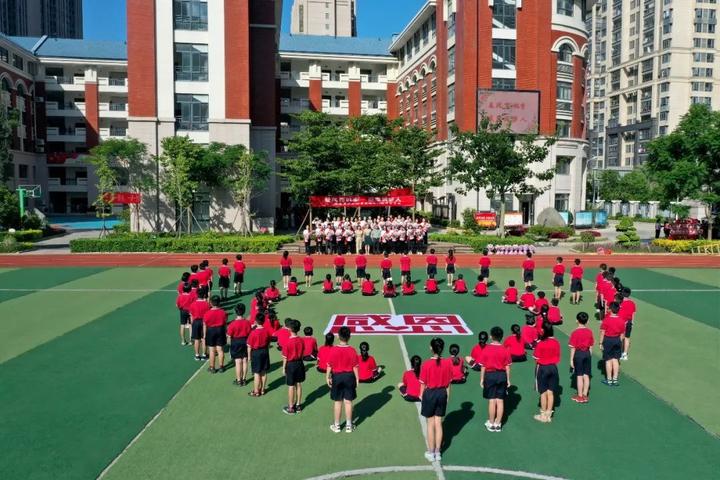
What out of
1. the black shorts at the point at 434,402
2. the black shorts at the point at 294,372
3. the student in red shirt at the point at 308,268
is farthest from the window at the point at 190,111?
the black shorts at the point at 434,402

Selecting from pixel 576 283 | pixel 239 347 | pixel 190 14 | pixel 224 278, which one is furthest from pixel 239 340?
pixel 190 14

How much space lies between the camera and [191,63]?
39375 millimetres

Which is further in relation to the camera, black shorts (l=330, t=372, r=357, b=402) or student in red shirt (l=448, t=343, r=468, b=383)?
student in red shirt (l=448, t=343, r=468, b=383)

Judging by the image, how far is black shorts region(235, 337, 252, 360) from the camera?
10859mm

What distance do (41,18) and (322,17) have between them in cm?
7700

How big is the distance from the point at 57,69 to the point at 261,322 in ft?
230

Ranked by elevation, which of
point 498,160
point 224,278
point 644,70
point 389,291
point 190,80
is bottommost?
point 389,291

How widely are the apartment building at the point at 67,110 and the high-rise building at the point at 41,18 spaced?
74248mm

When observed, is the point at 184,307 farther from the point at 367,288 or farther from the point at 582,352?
the point at 582,352

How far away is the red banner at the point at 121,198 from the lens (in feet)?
119

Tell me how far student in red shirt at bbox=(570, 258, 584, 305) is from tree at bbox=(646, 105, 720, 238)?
2108cm

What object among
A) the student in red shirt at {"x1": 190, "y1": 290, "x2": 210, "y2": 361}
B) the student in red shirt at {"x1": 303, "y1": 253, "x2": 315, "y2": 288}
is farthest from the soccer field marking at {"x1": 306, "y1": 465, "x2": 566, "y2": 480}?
the student in red shirt at {"x1": 303, "y1": 253, "x2": 315, "y2": 288}

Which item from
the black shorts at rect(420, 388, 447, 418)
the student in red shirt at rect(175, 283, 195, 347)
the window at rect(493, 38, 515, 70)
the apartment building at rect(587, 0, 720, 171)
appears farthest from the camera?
the apartment building at rect(587, 0, 720, 171)

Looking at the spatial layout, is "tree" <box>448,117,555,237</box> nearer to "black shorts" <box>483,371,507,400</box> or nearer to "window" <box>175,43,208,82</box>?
"window" <box>175,43,208,82</box>
